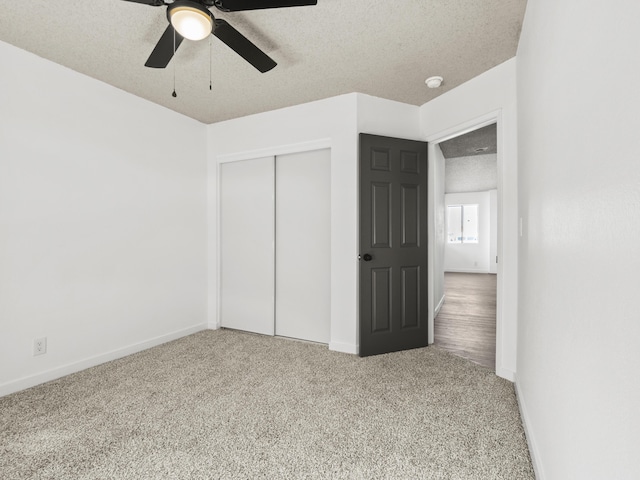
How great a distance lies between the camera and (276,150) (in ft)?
11.8

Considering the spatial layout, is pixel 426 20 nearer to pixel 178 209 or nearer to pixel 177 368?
pixel 178 209

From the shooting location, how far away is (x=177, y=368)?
9.17 feet

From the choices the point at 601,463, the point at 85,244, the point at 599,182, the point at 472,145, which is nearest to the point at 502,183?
the point at 599,182

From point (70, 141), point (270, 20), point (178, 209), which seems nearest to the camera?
point (270, 20)

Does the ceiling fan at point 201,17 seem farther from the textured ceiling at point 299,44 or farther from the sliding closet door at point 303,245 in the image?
the sliding closet door at point 303,245

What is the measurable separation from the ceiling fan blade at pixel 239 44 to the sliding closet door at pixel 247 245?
170cm

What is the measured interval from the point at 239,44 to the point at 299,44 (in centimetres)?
64

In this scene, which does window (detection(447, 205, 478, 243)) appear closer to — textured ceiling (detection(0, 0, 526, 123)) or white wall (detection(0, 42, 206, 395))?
textured ceiling (detection(0, 0, 526, 123))

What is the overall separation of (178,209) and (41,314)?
1581 mm

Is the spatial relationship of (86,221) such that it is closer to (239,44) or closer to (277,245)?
(277,245)

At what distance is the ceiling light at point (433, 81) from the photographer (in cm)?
A: 280

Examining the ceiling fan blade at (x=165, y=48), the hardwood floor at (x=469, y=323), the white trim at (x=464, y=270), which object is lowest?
the hardwood floor at (x=469, y=323)

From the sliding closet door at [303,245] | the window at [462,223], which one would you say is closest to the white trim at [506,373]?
the sliding closet door at [303,245]

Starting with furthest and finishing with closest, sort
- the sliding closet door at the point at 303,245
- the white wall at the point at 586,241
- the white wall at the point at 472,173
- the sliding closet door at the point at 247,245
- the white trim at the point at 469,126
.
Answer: the white wall at the point at 472,173 < the sliding closet door at the point at 247,245 < the sliding closet door at the point at 303,245 < the white trim at the point at 469,126 < the white wall at the point at 586,241
